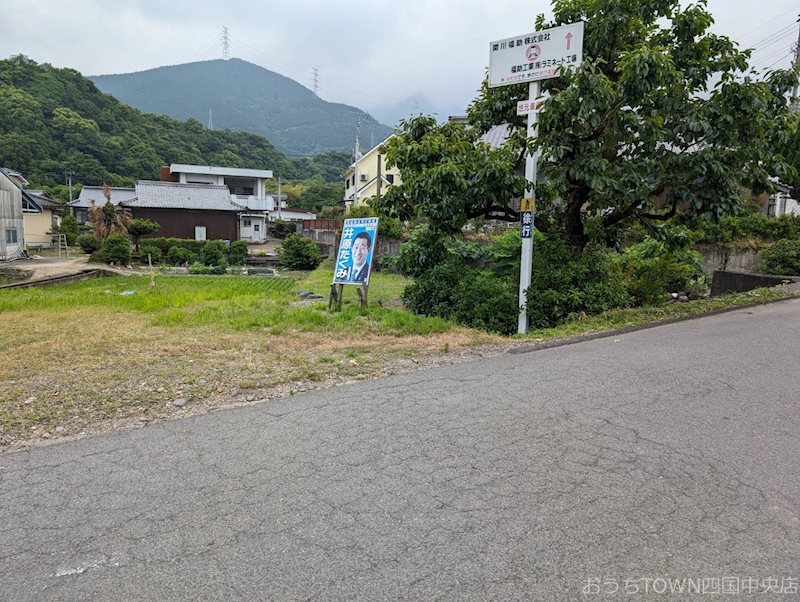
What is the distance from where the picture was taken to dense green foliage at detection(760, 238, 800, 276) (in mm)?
14087

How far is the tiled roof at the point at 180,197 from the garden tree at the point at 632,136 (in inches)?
1134

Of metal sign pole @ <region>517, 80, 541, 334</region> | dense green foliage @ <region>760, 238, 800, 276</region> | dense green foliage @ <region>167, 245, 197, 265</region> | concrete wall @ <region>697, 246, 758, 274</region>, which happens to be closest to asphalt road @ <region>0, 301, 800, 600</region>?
metal sign pole @ <region>517, 80, 541, 334</region>

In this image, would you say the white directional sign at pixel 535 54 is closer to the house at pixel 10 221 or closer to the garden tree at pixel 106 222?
the garden tree at pixel 106 222

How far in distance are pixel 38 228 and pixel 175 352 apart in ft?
118

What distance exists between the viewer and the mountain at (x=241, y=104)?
141000 millimetres

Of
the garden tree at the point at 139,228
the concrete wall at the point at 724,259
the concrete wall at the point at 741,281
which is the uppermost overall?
the garden tree at the point at 139,228

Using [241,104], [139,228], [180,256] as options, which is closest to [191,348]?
[180,256]

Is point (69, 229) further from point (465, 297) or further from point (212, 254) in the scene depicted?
point (465, 297)

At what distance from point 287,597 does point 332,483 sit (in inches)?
36.7

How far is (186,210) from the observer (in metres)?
33.9

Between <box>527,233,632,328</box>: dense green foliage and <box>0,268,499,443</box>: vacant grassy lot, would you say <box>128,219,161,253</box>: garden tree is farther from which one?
<box>527,233,632,328</box>: dense green foliage

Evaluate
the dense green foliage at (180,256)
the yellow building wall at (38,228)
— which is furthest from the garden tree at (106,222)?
the yellow building wall at (38,228)

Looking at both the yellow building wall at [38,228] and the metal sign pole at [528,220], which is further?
the yellow building wall at [38,228]

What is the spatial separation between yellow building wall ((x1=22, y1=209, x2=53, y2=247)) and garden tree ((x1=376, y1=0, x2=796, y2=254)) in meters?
34.0
